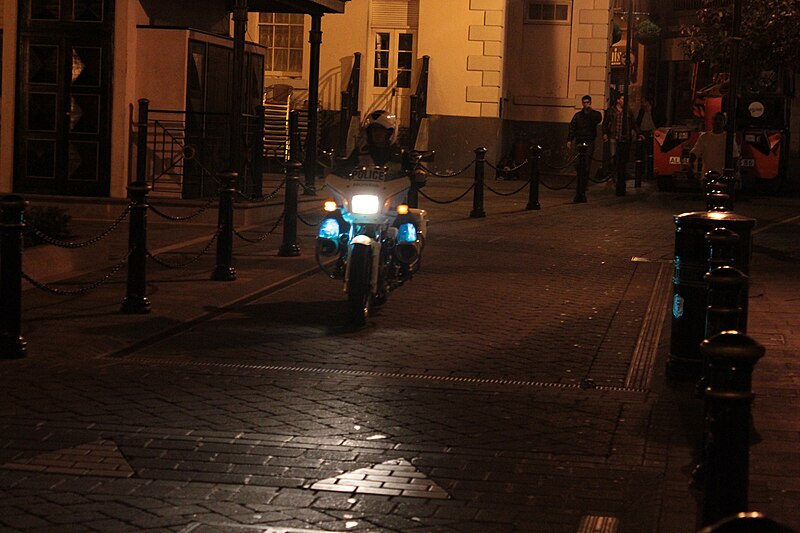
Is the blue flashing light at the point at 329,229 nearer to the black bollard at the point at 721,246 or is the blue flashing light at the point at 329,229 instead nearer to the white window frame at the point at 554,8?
the black bollard at the point at 721,246

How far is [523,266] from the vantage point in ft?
48.9

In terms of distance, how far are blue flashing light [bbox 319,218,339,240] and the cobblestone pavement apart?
2.21 feet

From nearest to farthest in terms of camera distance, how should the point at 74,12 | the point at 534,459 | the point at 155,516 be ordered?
the point at 155,516, the point at 534,459, the point at 74,12

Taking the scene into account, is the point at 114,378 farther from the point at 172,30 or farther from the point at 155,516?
the point at 172,30

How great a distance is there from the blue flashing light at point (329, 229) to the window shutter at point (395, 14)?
2242cm

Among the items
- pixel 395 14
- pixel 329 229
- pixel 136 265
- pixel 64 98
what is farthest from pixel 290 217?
pixel 395 14

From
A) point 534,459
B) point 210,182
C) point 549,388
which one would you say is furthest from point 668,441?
point 210,182

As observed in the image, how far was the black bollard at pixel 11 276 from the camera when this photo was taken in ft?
29.3

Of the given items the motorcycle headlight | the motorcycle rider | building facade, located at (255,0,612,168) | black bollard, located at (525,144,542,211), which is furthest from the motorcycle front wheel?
building facade, located at (255,0,612,168)

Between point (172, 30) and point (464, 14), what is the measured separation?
1398 centimetres

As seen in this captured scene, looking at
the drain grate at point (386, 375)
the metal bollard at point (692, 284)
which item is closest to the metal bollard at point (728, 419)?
the drain grate at point (386, 375)

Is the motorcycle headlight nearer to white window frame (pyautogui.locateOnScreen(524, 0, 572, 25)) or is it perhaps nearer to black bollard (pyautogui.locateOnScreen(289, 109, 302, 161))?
black bollard (pyautogui.locateOnScreen(289, 109, 302, 161))

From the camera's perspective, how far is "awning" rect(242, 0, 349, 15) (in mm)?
21703

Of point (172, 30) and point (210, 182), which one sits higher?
point (172, 30)
